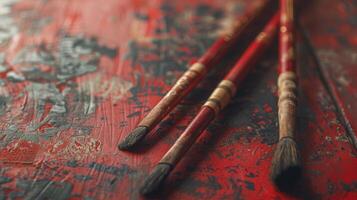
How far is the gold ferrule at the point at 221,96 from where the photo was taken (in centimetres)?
123

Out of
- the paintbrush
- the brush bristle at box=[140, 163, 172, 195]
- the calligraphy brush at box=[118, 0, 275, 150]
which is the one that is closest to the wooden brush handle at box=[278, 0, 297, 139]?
the paintbrush

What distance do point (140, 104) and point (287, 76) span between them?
50cm

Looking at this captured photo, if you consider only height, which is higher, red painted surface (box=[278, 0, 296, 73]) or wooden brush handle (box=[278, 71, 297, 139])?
red painted surface (box=[278, 0, 296, 73])

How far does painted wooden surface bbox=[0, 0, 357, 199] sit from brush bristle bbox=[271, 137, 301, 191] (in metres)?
0.03

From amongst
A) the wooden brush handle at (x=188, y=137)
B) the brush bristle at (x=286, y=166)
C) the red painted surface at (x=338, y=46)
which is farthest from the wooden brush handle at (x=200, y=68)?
the brush bristle at (x=286, y=166)

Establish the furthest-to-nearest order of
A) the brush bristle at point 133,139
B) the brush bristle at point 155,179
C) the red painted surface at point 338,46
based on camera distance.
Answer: the red painted surface at point 338,46
the brush bristle at point 133,139
the brush bristle at point 155,179

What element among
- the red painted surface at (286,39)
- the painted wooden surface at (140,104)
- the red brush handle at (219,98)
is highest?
the red painted surface at (286,39)

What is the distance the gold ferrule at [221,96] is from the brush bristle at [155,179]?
29cm

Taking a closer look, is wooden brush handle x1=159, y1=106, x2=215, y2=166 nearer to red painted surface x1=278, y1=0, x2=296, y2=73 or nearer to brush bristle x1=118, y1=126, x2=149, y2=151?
brush bristle x1=118, y1=126, x2=149, y2=151

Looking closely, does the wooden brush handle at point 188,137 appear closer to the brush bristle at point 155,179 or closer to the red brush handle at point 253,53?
the brush bristle at point 155,179

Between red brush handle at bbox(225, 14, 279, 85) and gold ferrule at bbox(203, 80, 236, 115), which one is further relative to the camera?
red brush handle at bbox(225, 14, 279, 85)

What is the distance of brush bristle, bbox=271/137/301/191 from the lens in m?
1.01

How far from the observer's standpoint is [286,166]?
1006 mm

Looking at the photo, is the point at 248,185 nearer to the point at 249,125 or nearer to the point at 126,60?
the point at 249,125
